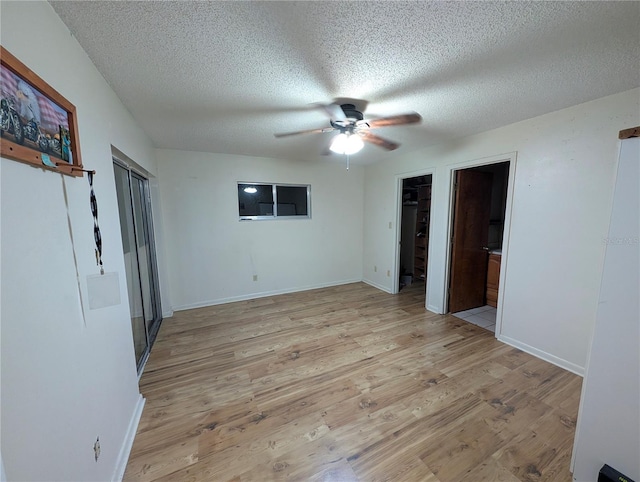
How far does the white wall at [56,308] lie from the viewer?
741 millimetres

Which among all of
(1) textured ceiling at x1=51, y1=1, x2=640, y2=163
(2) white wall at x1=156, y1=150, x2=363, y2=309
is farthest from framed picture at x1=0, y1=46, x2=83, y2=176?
(2) white wall at x1=156, y1=150, x2=363, y2=309

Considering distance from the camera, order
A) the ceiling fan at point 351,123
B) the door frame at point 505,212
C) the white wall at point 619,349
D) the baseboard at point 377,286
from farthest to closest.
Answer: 1. the baseboard at point 377,286
2. the door frame at point 505,212
3. the ceiling fan at point 351,123
4. the white wall at point 619,349

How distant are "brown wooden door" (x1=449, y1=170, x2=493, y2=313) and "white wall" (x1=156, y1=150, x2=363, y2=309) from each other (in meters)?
1.94

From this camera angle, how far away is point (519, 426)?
1.65 metres

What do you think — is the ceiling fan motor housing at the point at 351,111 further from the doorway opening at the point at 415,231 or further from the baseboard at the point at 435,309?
the doorway opening at the point at 415,231

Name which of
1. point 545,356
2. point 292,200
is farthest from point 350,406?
point 292,200

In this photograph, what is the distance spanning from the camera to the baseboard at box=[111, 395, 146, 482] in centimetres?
133

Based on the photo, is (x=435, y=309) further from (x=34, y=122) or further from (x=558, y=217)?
(x=34, y=122)

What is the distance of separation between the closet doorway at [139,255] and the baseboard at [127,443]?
22.1 inches

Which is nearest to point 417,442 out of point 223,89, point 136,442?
point 136,442

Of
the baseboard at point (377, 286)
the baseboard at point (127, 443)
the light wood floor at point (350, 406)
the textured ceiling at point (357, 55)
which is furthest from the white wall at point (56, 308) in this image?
the baseboard at point (377, 286)

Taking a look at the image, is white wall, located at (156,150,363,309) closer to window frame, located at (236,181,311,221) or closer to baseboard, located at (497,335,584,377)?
window frame, located at (236,181,311,221)

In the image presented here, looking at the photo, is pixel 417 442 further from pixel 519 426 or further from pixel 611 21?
pixel 611 21

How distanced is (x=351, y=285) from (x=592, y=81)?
12.9ft
